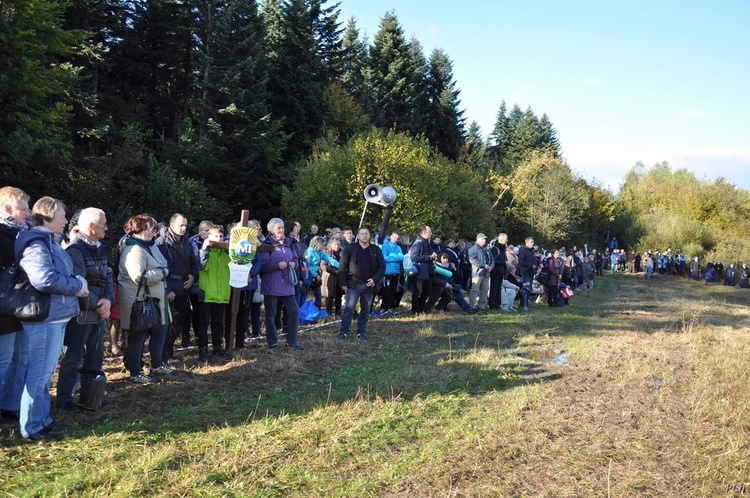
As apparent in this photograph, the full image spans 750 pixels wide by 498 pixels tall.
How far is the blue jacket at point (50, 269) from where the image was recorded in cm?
467

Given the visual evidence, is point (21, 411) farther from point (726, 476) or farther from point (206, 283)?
point (726, 476)

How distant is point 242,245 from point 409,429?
3604 mm

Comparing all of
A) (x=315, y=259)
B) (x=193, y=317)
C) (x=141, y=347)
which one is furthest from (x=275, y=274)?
(x=315, y=259)

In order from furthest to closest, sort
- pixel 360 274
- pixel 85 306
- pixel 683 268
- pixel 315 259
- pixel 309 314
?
pixel 683 268 → pixel 315 259 → pixel 309 314 → pixel 360 274 → pixel 85 306

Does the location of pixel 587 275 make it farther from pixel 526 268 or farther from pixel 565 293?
pixel 526 268

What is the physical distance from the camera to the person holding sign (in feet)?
26.3

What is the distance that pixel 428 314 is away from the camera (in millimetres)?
13430

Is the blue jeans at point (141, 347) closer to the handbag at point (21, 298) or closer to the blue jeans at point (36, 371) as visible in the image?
the blue jeans at point (36, 371)

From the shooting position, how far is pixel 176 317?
812cm

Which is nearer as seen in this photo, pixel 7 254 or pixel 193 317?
pixel 7 254

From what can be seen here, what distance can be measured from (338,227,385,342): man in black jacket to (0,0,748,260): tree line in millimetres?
13326

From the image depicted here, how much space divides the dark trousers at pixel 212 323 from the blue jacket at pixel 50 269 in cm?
307

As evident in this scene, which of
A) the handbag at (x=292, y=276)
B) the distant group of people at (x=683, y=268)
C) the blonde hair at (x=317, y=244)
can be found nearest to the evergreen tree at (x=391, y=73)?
the distant group of people at (x=683, y=268)

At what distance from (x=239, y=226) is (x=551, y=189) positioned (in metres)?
42.0
